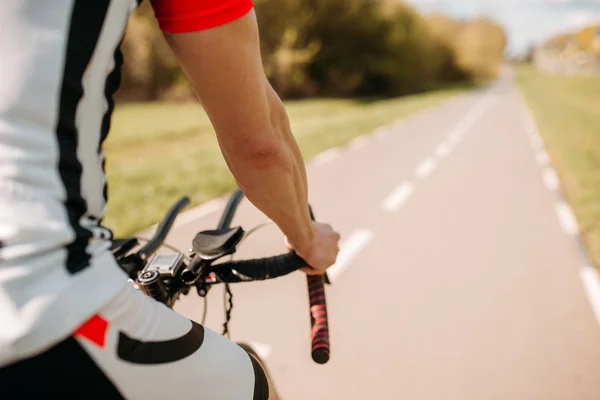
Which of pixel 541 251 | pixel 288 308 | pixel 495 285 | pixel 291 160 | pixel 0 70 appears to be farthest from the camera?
pixel 541 251

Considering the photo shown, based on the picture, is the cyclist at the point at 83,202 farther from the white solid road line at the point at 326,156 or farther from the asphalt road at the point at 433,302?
the white solid road line at the point at 326,156

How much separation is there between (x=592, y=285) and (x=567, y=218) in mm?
1902

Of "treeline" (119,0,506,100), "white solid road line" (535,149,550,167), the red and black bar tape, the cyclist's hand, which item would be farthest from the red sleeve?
"treeline" (119,0,506,100)

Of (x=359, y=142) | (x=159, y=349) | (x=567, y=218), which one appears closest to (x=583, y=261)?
(x=567, y=218)

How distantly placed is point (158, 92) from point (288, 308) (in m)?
34.8

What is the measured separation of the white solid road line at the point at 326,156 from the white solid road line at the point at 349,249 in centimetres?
373

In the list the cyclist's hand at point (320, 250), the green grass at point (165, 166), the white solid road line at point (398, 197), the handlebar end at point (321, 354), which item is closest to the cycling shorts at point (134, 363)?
the handlebar end at point (321, 354)

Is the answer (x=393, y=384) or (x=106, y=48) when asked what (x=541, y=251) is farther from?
(x=106, y=48)

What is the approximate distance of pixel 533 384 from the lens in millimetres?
2584

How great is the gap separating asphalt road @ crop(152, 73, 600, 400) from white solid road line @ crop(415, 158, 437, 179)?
3.18 feet

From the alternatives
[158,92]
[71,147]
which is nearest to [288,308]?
[71,147]

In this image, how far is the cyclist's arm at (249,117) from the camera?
2.74 feet

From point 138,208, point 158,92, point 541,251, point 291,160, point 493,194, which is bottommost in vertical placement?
point 158,92

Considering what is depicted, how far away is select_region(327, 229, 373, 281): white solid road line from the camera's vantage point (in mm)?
3960
